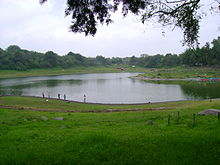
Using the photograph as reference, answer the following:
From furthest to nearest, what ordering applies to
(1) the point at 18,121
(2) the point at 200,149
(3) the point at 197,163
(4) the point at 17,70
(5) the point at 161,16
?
(4) the point at 17,70 < (1) the point at 18,121 < (5) the point at 161,16 < (2) the point at 200,149 < (3) the point at 197,163

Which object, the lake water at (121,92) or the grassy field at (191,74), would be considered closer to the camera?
the lake water at (121,92)

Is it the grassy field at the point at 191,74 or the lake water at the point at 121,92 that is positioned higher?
the grassy field at the point at 191,74

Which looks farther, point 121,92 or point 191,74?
point 191,74

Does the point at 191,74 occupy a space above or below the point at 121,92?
above

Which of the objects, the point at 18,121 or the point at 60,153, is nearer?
the point at 60,153

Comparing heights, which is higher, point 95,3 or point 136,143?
point 95,3

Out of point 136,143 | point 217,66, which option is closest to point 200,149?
point 136,143

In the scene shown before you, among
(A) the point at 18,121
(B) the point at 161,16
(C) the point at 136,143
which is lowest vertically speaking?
(A) the point at 18,121

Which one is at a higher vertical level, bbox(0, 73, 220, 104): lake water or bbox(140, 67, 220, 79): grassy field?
bbox(140, 67, 220, 79): grassy field

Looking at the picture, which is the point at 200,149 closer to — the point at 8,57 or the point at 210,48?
the point at 210,48

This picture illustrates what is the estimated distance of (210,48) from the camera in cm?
12531

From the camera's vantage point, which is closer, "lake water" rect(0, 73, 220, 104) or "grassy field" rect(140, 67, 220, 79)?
"lake water" rect(0, 73, 220, 104)

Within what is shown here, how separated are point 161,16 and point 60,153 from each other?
7.97 meters

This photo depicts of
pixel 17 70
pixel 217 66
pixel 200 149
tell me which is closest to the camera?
pixel 200 149
